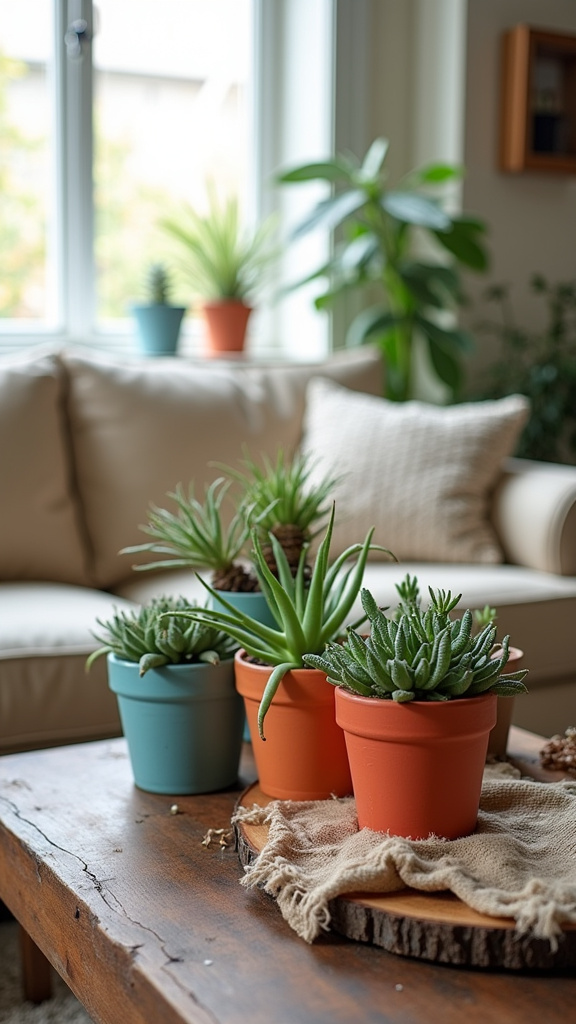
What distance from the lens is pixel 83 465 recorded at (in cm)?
241

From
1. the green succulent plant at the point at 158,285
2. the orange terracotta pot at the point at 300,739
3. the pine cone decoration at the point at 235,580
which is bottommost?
the orange terracotta pot at the point at 300,739

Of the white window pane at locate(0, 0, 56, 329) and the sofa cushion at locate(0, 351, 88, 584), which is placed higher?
the white window pane at locate(0, 0, 56, 329)

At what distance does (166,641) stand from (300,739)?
177 mm

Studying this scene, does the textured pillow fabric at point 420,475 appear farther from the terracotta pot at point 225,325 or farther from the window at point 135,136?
the window at point 135,136

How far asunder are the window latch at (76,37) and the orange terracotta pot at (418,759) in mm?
2682

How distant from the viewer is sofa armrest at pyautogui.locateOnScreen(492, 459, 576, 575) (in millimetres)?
2299

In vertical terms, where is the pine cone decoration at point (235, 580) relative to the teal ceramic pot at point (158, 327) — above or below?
below

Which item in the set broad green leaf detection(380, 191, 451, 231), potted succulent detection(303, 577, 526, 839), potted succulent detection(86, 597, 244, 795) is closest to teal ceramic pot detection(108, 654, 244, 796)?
potted succulent detection(86, 597, 244, 795)

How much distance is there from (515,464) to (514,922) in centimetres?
192

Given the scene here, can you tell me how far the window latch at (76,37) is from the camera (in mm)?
3057

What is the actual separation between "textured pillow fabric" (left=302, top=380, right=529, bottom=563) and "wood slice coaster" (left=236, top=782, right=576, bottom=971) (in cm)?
152

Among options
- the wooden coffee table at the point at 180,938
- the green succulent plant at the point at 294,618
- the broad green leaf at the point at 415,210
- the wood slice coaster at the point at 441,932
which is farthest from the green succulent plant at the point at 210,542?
the broad green leaf at the point at 415,210

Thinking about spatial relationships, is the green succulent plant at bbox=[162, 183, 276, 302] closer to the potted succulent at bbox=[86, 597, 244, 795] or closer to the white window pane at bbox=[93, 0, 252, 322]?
the white window pane at bbox=[93, 0, 252, 322]

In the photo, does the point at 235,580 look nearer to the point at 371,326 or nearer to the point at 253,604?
the point at 253,604
